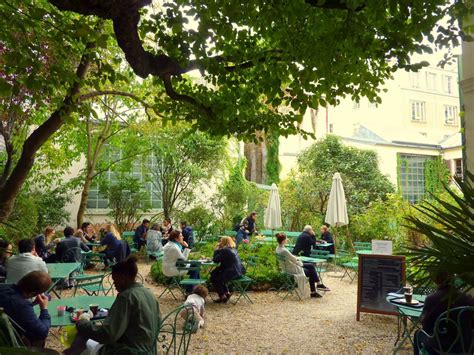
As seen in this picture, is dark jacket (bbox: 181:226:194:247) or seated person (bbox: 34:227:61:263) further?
dark jacket (bbox: 181:226:194:247)

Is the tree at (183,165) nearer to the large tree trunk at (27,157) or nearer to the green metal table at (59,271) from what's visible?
the green metal table at (59,271)

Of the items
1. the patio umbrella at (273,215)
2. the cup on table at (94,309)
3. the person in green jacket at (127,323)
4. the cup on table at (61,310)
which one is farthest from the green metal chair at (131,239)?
the person in green jacket at (127,323)

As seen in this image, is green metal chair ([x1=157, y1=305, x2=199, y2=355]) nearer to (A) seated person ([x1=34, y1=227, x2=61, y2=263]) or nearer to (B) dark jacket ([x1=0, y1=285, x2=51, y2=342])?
(B) dark jacket ([x1=0, y1=285, x2=51, y2=342])

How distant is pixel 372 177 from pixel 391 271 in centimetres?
1182

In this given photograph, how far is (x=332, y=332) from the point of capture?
7.20m

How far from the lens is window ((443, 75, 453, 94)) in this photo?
125 feet

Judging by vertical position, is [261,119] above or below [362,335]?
above

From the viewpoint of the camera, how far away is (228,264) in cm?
908

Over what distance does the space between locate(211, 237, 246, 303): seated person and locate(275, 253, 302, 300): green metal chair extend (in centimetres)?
100

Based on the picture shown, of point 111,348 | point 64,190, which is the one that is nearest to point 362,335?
point 111,348

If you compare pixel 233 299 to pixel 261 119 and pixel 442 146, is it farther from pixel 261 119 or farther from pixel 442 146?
pixel 442 146

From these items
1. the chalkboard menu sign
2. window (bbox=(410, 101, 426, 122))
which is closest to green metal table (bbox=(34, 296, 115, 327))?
the chalkboard menu sign

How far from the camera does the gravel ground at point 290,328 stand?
21.0ft

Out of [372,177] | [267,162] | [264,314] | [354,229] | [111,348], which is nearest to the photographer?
[111,348]
